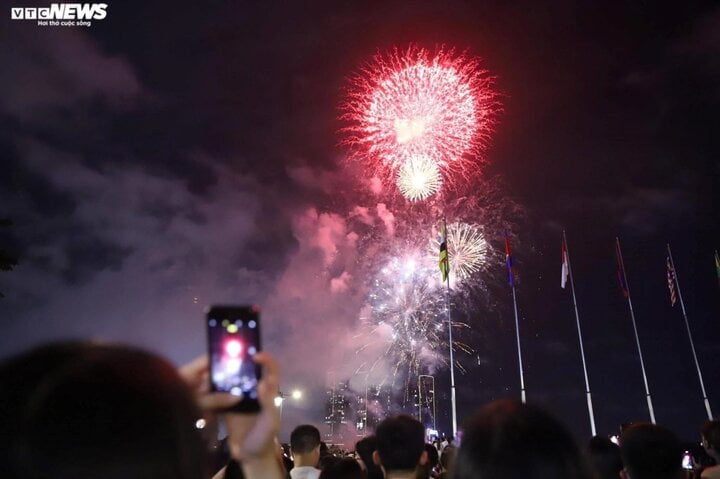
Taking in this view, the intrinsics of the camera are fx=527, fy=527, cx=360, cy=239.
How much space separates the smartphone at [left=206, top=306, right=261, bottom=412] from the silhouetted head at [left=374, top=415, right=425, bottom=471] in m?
2.59

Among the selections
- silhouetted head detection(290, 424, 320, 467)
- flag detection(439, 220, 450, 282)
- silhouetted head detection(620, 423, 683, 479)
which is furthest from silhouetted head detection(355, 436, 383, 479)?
flag detection(439, 220, 450, 282)

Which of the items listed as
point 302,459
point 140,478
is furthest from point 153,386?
point 302,459

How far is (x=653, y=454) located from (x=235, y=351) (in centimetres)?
373

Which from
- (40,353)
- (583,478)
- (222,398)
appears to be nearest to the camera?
(40,353)

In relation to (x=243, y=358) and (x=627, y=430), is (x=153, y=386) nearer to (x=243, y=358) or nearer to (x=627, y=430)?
Result: (x=243, y=358)

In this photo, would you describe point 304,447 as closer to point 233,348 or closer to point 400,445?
point 400,445

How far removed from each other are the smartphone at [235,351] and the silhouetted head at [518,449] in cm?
95

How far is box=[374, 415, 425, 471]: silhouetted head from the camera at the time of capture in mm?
4434

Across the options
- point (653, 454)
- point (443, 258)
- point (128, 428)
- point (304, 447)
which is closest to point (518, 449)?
point (128, 428)

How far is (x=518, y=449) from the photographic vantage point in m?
1.57

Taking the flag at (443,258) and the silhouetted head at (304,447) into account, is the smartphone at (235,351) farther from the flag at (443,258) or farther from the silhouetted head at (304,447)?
the flag at (443,258)

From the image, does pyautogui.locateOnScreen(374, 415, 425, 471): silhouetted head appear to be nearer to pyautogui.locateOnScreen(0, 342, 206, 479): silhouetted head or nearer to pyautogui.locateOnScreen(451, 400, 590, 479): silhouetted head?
pyautogui.locateOnScreen(451, 400, 590, 479): silhouetted head

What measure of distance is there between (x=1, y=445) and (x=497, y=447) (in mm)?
1288

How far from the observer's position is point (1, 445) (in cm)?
114
